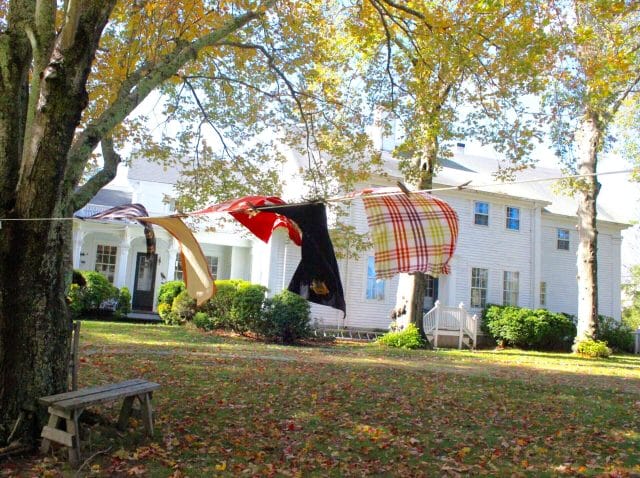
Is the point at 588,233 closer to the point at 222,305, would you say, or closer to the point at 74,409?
the point at 222,305

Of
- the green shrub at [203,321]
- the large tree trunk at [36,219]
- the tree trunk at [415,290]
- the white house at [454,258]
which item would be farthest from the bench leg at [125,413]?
the white house at [454,258]

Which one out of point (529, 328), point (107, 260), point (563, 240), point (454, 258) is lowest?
→ point (529, 328)

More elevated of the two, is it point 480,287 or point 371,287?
point 480,287

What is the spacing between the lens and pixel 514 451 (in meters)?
5.81

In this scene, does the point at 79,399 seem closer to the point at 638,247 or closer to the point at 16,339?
the point at 16,339

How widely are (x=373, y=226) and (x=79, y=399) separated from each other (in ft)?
10.7

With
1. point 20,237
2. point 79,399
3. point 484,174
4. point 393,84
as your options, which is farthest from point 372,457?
point 484,174

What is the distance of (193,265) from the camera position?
20.9 ft

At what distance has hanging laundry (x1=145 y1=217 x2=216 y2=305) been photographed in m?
6.28

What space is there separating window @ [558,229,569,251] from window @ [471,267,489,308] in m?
4.85

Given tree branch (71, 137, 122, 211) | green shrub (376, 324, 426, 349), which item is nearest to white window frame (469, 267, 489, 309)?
green shrub (376, 324, 426, 349)

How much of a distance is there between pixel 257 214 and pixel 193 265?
1.07 metres

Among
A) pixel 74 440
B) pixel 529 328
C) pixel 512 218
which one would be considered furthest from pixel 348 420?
pixel 512 218

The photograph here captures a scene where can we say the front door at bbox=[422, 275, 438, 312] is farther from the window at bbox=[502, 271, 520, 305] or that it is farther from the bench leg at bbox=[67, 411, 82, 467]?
the bench leg at bbox=[67, 411, 82, 467]
